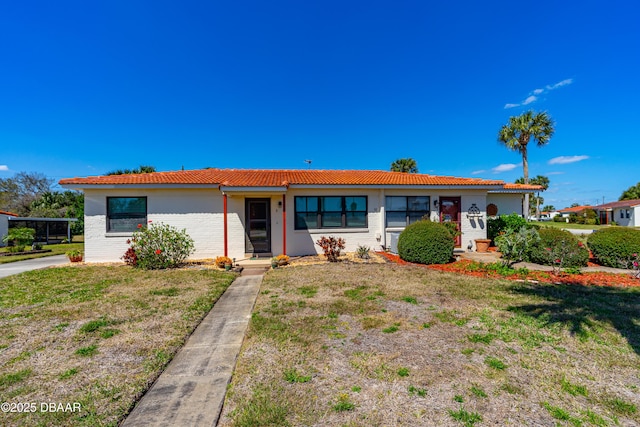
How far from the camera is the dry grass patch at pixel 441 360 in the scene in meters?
2.41

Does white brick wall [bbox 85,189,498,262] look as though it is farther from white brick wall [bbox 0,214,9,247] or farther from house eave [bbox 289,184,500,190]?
white brick wall [bbox 0,214,9,247]

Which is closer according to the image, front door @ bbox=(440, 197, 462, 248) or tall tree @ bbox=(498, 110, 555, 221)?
front door @ bbox=(440, 197, 462, 248)

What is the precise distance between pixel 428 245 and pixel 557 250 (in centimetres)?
379

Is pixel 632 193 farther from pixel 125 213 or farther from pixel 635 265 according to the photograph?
pixel 125 213

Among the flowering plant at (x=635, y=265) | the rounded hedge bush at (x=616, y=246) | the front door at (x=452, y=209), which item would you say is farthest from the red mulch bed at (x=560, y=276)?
the front door at (x=452, y=209)

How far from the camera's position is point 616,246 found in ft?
26.9

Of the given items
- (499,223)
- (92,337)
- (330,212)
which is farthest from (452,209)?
(92,337)

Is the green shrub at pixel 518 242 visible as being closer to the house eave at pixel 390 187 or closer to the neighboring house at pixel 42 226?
the house eave at pixel 390 187

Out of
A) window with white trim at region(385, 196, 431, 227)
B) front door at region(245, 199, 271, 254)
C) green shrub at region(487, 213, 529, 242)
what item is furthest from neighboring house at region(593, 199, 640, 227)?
front door at region(245, 199, 271, 254)

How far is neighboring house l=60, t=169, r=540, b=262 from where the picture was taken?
10258 millimetres

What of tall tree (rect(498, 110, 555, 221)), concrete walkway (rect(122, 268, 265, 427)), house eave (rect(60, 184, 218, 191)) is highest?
tall tree (rect(498, 110, 555, 221))

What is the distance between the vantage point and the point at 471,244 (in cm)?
1214

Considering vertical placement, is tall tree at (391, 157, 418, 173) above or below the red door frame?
above

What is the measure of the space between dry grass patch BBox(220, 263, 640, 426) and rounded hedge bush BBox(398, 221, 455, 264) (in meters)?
3.14
